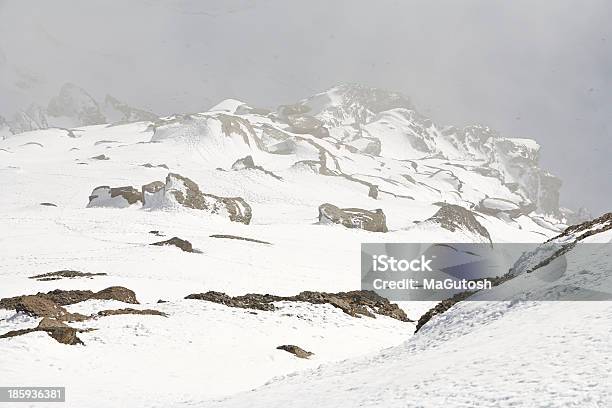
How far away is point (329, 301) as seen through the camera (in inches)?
931

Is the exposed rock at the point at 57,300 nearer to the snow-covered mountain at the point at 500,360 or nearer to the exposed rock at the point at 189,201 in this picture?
the snow-covered mountain at the point at 500,360

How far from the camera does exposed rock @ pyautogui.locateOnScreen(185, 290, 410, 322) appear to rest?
2242 centimetres

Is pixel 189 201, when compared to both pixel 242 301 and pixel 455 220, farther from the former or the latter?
pixel 242 301

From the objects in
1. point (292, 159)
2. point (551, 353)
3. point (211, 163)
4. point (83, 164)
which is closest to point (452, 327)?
point (551, 353)

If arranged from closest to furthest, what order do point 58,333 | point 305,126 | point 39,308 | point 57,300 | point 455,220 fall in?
point 58,333
point 39,308
point 57,300
point 455,220
point 305,126

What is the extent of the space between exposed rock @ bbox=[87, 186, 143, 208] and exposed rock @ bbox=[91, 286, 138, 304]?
3394 cm

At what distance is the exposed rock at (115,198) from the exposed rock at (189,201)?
327cm

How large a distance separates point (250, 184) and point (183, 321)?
5366 centimetres

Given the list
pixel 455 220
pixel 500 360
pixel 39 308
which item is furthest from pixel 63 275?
pixel 455 220

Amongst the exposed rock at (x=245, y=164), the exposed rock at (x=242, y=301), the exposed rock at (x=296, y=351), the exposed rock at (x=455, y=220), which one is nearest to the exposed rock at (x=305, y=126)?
the exposed rock at (x=245, y=164)

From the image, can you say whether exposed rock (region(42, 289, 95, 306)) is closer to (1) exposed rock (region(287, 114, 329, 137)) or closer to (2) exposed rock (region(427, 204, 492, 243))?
(2) exposed rock (region(427, 204, 492, 243))

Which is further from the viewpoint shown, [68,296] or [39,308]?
[68,296]

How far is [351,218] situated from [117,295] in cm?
3574

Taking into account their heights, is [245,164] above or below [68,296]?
above
